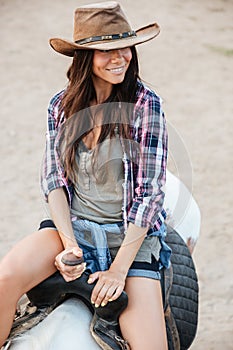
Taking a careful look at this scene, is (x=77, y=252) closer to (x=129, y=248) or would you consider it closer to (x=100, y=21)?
(x=129, y=248)

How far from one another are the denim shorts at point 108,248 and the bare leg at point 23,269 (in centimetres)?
8

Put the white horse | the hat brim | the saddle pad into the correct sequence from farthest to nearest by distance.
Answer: the saddle pad
the hat brim
the white horse

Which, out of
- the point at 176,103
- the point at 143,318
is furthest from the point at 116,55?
the point at 176,103

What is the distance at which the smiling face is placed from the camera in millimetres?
2367

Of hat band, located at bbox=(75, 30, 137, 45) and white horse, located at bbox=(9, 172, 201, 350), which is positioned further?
hat band, located at bbox=(75, 30, 137, 45)

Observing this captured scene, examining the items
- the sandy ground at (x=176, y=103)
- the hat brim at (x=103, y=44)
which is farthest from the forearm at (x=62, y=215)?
the sandy ground at (x=176, y=103)

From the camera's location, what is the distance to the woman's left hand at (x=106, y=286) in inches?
89.7

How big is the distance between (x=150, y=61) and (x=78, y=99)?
4282 millimetres

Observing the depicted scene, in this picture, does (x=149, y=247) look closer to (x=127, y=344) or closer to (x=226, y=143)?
(x=127, y=344)

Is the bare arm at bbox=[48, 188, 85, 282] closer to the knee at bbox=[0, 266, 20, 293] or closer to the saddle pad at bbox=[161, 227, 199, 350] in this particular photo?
the knee at bbox=[0, 266, 20, 293]

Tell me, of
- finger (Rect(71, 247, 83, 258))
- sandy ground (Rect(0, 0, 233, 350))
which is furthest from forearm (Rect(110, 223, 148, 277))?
sandy ground (Rect(0, 0, 233, 350))

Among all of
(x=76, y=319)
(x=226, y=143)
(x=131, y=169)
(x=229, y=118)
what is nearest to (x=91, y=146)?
(x=131, y=169)

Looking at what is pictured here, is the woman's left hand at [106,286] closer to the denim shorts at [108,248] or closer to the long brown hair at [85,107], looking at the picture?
the denim shorts at [108,248]

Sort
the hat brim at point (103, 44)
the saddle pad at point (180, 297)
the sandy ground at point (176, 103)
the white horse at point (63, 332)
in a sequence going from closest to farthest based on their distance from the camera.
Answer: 1. the white horse at point (63, 332)
2. the hat brim at point (103, 44)
3. the saddle pad at point (180, 297)
4. the sandy ground at point (176, 103)
